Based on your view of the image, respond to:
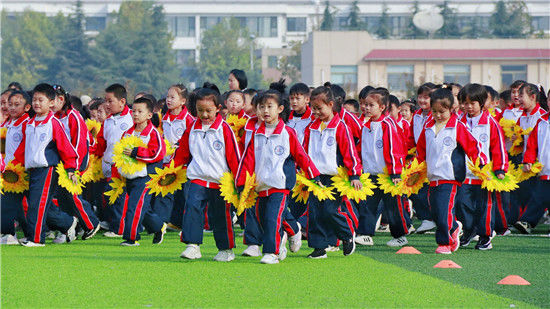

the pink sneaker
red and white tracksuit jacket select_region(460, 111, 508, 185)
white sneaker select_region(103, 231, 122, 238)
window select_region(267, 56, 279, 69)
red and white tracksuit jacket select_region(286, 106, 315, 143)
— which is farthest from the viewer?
window select_region(267, 56, 279, 69)

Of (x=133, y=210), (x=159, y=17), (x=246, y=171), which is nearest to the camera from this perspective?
(x=246, y=171)

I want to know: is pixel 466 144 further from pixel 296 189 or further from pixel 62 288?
pixel 62 288

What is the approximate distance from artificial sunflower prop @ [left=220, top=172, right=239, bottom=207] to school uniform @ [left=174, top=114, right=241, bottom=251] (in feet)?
0.30

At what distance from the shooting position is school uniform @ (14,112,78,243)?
1226 cm

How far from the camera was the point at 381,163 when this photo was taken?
12828mm

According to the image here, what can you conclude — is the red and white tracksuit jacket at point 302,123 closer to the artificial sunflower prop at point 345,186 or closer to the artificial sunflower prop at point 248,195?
the artificial sunflower prop at point 345,186

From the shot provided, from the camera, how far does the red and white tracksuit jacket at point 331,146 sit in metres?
11.2

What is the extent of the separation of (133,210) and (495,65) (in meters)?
63.5

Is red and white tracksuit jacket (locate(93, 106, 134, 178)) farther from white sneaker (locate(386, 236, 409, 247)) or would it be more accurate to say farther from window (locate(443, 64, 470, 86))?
window (locate(443, 64, 470, 86))

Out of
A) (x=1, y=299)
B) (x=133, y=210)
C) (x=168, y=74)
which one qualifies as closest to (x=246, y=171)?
(x=133, y=210)

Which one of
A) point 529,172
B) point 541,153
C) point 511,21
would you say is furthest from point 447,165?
point 511,21

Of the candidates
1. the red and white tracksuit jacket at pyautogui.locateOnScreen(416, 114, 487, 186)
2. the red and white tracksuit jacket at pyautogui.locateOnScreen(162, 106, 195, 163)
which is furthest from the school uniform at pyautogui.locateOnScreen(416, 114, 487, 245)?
the red and white tracksuit jacket at pyautogui.locateOnScreen(162, 106, 195, 163)

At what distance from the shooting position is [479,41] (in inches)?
2990

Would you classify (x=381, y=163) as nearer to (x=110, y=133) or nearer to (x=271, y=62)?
(x=110, y=133)
